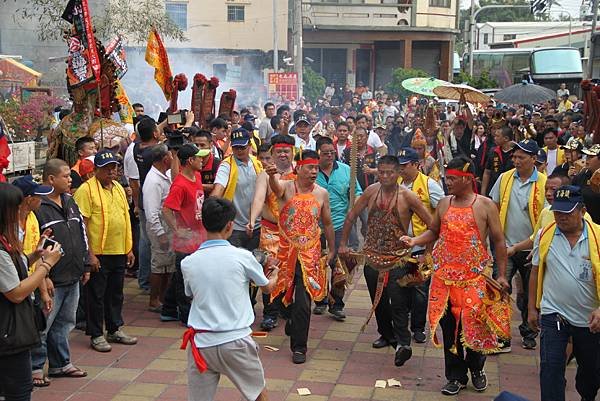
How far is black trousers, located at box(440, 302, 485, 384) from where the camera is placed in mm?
6254

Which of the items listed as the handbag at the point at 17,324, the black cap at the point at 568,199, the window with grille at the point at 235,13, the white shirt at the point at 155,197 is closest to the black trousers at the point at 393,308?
the black cap at the point at 568,199

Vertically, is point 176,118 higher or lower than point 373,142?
higher

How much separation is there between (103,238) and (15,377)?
2414 millimetres

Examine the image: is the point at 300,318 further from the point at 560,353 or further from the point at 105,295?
the point at 560,353

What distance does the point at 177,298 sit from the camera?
797 centimetres

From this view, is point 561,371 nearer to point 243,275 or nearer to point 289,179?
point 243,275

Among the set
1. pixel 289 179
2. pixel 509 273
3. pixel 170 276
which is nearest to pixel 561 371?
pixel 509 273

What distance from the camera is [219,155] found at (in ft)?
32.9

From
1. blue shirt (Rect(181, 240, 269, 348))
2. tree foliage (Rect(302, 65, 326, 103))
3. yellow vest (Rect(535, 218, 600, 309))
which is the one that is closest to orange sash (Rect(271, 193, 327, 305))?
yellow vest (Rect(535, 218, 600, 309))

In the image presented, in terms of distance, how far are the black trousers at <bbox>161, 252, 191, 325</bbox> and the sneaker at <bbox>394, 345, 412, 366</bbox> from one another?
2.19 meters

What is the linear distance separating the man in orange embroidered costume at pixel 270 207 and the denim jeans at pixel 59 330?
1.91 m

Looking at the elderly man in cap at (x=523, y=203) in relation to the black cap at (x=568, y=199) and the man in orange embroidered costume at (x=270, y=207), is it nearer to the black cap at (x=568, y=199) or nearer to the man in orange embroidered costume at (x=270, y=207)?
the man in orange embroidered costume at (x=270, y=207)

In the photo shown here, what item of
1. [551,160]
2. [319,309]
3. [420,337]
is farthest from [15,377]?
[551,160]

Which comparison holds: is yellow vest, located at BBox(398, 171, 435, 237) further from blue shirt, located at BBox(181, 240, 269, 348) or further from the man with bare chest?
blue shirt, located at BBox(181, 240, 269, 348)
